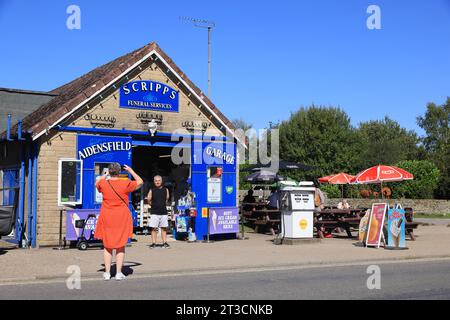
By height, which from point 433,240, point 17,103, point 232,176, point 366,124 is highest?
point 366,124

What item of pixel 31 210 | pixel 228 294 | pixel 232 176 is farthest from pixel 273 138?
pixel 228 294

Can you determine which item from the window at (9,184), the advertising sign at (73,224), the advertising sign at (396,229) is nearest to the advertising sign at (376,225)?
the advertising sign at (396,229)

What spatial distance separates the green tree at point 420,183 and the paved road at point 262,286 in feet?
110

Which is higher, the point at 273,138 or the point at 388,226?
the point at 273,138

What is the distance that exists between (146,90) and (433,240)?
9.84 m

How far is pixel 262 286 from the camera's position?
31.2 ft

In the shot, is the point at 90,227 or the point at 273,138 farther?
the point at 273,138

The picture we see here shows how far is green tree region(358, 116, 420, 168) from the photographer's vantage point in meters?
65.0

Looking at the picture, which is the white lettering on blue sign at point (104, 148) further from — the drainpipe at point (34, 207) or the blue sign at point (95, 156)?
the drainpipe at point (34, 207)

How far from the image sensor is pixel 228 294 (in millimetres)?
8656

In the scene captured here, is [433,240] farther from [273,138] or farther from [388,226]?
[273,138]

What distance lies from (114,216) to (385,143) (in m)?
60.2
